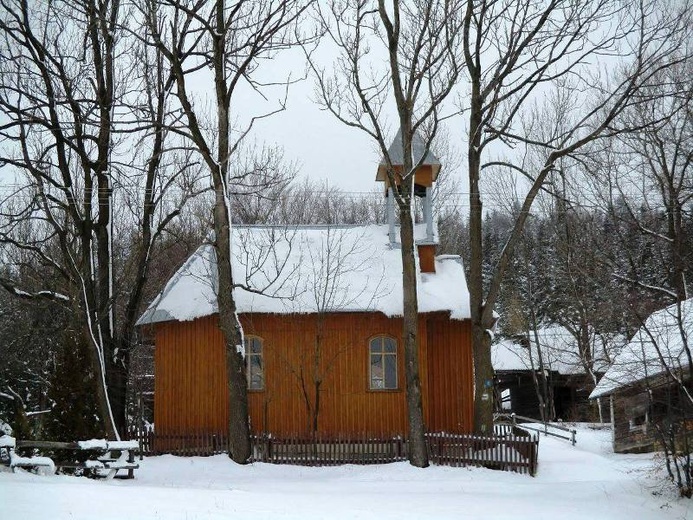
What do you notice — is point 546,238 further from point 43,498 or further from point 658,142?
point 43,498

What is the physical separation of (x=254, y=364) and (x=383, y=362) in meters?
3.45

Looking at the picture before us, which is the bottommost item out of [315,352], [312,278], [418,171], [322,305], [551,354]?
[315,352]

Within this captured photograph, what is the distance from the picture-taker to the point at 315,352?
19.4 meters

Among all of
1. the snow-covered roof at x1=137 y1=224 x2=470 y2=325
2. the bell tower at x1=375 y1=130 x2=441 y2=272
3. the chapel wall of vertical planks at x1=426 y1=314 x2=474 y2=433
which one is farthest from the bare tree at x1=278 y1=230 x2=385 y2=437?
the chapel wall of vertical planks at x1=426 y1=314 x2=474 y2=433

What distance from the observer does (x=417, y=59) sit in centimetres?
1745

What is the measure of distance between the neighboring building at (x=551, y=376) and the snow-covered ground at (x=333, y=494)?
20.2m

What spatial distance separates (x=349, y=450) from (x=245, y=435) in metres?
2.47

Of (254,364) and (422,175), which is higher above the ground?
(422,175)

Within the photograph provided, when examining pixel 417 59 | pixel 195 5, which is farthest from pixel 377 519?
pixel 195 5

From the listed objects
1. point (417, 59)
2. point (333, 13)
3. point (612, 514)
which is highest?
point (333, 13)

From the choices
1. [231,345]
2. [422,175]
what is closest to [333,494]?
[231,345]

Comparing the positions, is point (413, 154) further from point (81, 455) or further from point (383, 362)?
point (81, 455)

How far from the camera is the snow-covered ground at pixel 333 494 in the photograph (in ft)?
32.0

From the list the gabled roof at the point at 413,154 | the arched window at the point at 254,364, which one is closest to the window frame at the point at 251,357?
the arched window at the point at 254,364
